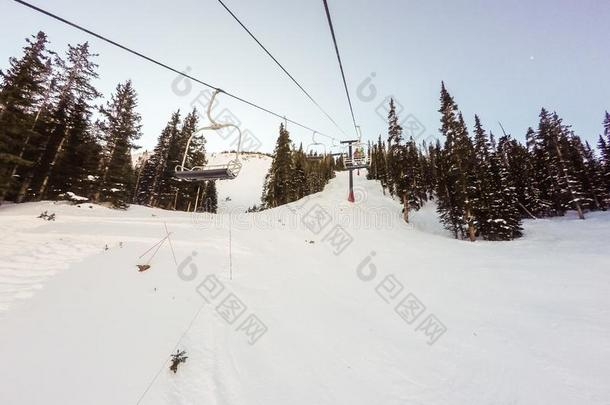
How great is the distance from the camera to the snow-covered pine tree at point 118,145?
80.4 feet

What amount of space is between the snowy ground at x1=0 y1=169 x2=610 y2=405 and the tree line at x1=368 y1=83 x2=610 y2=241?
13655 mm

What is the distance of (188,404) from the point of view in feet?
14.6

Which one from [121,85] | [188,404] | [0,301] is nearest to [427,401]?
[188,404]

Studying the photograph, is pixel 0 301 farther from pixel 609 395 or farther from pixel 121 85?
pixel 121 85

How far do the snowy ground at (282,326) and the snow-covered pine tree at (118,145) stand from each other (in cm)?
1129

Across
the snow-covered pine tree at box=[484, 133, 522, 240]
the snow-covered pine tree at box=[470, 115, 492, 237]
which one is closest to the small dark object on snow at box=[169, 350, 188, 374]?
the snow-covered pine tree at box=[470, 115, 492, 237]

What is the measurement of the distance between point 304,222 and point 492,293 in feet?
48.9

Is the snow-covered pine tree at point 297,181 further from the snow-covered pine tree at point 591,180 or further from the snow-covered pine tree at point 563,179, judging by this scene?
the snow-covered pine tree at point 591,180

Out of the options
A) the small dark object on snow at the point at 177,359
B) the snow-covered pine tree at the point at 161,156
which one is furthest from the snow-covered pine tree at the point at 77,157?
the small dark object on snow at the point at 177,359

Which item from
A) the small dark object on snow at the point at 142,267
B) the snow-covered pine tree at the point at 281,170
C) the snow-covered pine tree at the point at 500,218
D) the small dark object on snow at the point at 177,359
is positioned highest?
the snow-covered pine tree at the point at 281,170

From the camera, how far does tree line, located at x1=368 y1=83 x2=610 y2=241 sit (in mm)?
26234

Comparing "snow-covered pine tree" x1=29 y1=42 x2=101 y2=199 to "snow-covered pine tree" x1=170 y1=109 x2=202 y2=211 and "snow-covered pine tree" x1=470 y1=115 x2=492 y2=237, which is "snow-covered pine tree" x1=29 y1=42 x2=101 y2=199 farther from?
"snow-covered pine tree" x1=470 y1=115 x2=492 y2=237

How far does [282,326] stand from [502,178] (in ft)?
117

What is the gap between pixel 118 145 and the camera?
2575 cm
